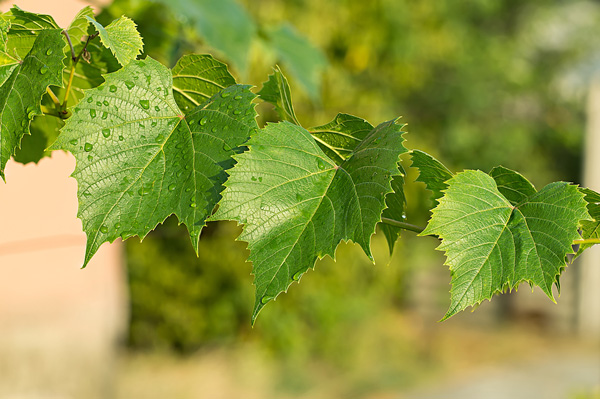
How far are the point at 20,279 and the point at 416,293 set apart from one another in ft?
19.5

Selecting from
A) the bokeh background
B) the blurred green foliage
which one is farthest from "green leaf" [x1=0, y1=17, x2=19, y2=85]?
the bokeh background

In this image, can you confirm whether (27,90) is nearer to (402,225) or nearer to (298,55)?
(402,225)

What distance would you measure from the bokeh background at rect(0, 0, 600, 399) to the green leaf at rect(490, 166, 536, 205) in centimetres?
317

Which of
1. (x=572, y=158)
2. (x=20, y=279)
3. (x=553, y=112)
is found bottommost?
(x=20, y=279)

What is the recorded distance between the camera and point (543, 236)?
Answer: 0.49 m

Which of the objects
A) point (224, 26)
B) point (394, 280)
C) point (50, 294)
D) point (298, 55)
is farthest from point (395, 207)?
point (394, 280)

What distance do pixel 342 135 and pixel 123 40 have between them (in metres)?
0.19

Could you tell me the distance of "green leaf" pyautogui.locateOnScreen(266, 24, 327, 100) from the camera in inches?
64.6

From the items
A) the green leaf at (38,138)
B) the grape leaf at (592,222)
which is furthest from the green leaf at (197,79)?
the grape leaf at (592,222)

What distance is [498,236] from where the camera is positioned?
495 mm

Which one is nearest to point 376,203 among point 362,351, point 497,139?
point 362,351

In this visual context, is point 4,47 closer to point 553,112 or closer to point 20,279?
point 20,279

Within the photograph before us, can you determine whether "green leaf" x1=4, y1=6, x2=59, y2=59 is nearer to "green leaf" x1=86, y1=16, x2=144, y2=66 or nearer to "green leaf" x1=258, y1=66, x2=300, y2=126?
"green leaf" x1=86, y1=16, x2=144, y2=66

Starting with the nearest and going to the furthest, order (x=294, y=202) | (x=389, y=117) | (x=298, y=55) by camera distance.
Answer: (x=294, y=202)
(x=298, y=55)
(x=389, y=117)
